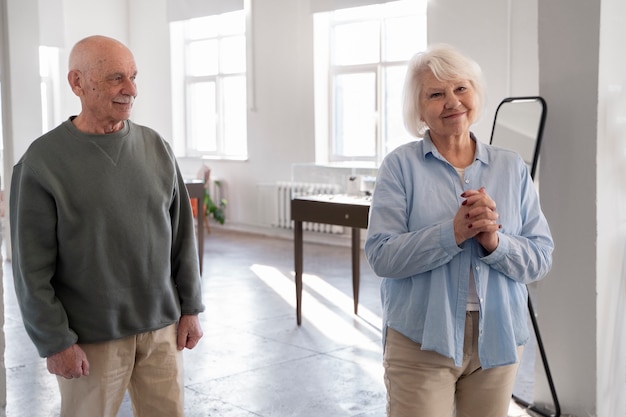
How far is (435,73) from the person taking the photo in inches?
84.3

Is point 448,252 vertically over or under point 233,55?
under

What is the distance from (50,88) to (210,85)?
8.53 ft

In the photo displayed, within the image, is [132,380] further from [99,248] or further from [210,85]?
[210,85]

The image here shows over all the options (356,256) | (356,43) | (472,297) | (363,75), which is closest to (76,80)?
(472,297)

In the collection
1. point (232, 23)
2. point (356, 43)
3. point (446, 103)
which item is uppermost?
point (232, 23)

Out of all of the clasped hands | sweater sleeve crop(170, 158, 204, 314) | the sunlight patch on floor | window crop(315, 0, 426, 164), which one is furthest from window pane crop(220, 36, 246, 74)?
the clasped hands

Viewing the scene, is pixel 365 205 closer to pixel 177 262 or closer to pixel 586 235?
pixel 586 235

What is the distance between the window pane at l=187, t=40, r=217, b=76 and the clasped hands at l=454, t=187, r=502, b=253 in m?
10.6

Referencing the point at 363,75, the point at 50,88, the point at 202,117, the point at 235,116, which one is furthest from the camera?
the point at 50,88

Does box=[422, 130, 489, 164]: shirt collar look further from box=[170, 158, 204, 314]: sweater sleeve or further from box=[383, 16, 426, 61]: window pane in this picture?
box=[383, 16, 426, 61]: window pane

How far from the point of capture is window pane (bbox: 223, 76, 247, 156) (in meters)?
11.8

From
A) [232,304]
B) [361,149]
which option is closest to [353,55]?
[361,149]

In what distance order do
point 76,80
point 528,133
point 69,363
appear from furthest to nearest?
point 528,133 → point 76,80 → point 69,363

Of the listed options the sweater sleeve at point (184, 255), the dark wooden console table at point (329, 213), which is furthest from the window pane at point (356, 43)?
the sweater sleeve at point (184, 255)
